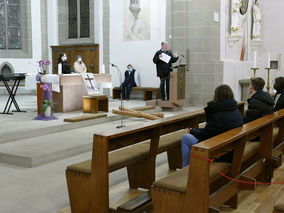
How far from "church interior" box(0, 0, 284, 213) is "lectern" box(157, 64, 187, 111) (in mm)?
27

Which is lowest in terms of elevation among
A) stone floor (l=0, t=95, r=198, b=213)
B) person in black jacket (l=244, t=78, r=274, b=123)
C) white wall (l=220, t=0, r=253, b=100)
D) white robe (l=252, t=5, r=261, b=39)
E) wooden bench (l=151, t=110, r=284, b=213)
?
stone floor (l=0, t=95, r=198, b=213)

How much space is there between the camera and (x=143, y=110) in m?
9.63

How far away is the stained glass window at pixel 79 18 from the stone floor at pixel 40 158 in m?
6.72

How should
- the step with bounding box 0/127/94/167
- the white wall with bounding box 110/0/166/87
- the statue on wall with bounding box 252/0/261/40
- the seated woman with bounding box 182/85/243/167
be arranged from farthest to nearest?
the statue on wall with bounding box 252/0/261/40 < the white wall with bounding box 110/0/166/87 < the step with bounding box 0/127/94/167 < the seated woman with bounding box 182/85/243/167

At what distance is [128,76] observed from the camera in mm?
12594

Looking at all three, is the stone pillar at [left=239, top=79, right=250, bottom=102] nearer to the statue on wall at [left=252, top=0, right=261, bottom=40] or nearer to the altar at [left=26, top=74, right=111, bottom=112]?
the statue on wall at [left=252, top=0, right=261, bottom=40]

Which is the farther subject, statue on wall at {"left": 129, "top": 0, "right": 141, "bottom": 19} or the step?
statue on wall at {"left": 129, "top": 0, "right": 141, "bottom": 19}

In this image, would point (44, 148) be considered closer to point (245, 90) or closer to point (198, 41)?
point (198, 41)

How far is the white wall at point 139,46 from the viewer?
12.4m

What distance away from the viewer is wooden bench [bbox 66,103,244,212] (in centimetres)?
324

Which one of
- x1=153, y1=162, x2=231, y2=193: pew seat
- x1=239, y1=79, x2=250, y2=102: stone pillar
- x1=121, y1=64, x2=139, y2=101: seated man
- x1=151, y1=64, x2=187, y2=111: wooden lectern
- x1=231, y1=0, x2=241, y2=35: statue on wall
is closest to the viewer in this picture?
x1=153, y1=162, x2=231, y2=193: pew seat

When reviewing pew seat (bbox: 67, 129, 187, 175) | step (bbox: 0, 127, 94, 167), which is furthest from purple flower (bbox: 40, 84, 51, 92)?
pew seat (bbox: 67, 129, 187, 175)

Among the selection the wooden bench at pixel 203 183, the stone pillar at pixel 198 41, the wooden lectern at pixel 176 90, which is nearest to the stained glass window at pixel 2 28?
the stone pillar at pixel 198 41

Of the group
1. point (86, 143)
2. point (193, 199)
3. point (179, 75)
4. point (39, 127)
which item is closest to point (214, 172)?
point (193, 199)
